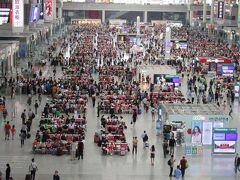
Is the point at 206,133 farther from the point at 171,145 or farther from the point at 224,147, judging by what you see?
the point at 171,145

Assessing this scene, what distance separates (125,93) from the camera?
4153cm

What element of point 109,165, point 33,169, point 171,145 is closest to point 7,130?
point 109,165

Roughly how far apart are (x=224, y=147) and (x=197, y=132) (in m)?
1.69

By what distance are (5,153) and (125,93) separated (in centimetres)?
1558

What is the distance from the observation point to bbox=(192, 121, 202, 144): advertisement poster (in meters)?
29.2

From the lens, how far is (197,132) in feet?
95.8

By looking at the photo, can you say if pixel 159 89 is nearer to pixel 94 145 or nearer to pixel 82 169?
pixel 94 145

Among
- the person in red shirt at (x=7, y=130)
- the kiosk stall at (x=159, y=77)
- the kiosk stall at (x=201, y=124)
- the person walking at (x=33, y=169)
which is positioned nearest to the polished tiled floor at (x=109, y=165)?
the person in red shirt at (x=7, y=130)

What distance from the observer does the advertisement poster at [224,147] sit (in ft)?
91.2

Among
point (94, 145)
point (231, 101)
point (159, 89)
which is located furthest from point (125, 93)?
point (94, 145)

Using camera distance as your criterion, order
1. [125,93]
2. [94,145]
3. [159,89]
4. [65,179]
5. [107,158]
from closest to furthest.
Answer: [65,179] → [107,158] → [94,145] → [125,93] → [159,89]

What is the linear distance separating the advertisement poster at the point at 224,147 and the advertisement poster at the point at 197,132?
1.41 metres

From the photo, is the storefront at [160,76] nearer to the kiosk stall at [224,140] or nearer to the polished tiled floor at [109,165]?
the polished tiled floor at [109,165]

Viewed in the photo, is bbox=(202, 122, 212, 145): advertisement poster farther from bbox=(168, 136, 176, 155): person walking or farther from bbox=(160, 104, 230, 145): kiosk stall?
bbox=(168, 136, 176, 155): person walking
